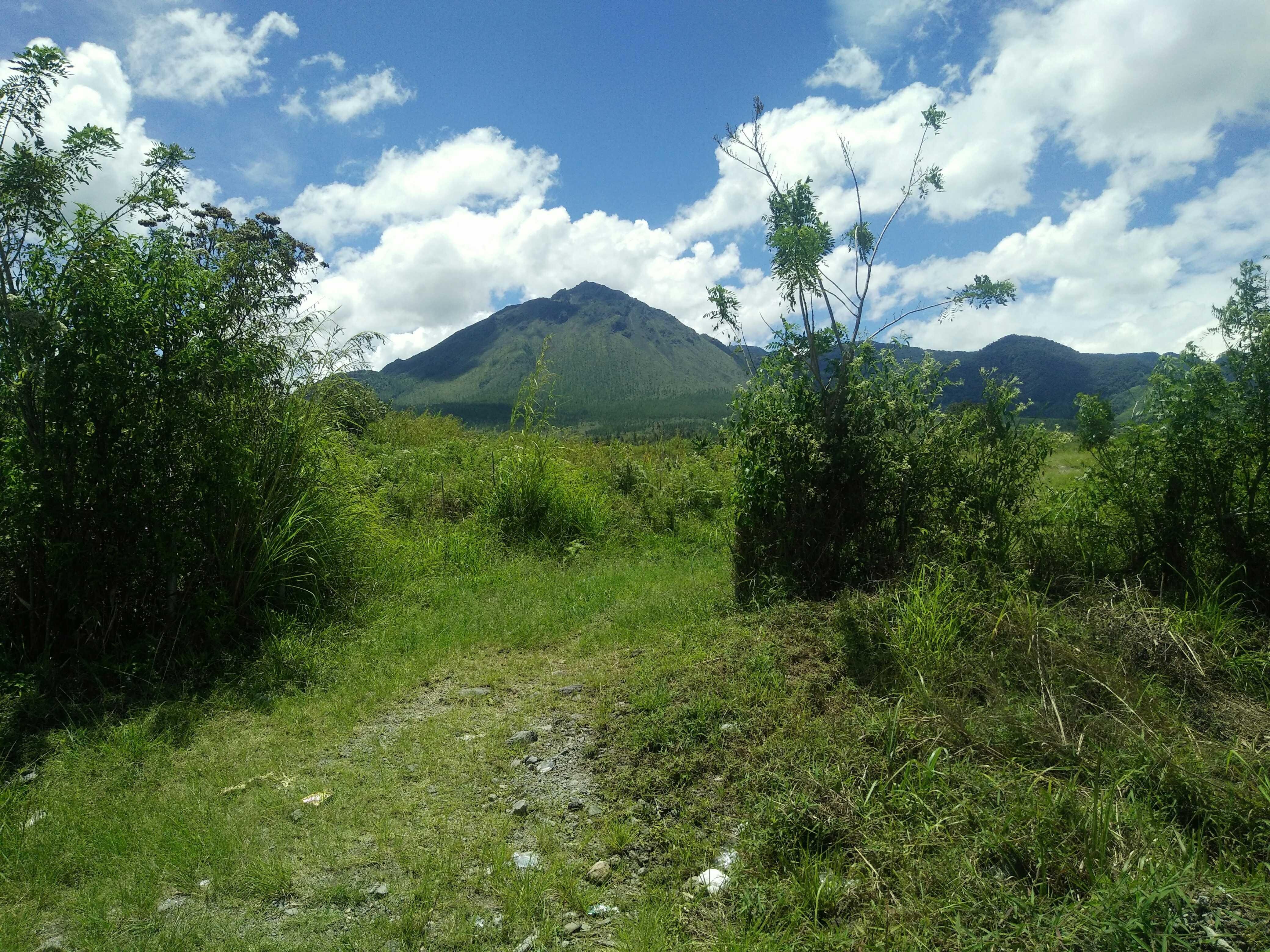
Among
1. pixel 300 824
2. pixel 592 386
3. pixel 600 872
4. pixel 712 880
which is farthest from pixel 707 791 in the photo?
pixel 592 386

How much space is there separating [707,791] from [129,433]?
484 cm

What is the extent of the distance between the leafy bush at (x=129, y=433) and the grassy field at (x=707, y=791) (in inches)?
34.4

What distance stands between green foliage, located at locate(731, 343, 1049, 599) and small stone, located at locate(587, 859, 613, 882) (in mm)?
2970

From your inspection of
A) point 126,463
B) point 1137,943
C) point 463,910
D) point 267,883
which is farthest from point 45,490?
point 1137,943

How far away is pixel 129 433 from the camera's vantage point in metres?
5.14

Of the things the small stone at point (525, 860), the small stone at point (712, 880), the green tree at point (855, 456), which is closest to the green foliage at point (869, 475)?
the green tree at point (855, 456)

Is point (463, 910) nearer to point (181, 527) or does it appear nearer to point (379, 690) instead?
point (379, 690)

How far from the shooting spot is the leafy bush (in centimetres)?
491

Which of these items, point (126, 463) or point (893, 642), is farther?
point (126, 463)

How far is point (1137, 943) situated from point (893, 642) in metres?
2.30

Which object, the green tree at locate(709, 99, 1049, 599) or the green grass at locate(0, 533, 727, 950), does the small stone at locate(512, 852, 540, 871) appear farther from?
the green tree at locate(709, 99, 1049, 599)

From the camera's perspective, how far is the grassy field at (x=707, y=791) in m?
2.70

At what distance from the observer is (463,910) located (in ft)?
9.50

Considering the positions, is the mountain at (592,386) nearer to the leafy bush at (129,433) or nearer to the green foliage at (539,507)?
the green foliage at (539,507)
